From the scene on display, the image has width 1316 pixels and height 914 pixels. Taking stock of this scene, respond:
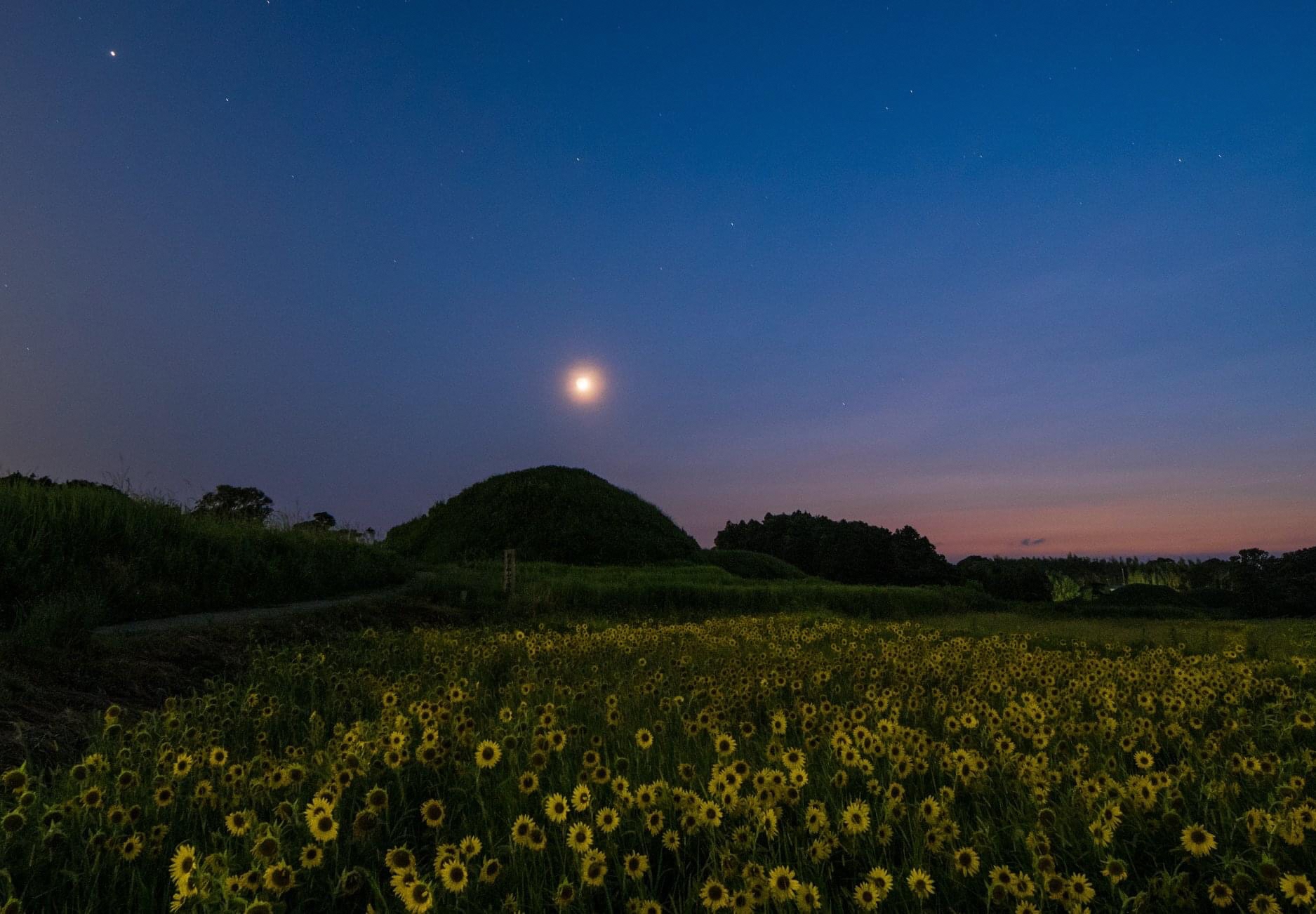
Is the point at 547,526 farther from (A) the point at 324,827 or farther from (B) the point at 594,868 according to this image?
(B) the point at 594,868

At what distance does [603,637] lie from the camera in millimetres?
9766

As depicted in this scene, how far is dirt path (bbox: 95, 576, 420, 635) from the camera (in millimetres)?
9219

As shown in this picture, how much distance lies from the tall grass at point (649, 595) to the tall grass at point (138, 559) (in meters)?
3.04

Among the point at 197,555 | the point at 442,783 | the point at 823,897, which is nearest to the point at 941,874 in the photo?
the point at 823,897

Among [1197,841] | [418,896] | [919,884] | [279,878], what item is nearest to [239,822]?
[279,878]

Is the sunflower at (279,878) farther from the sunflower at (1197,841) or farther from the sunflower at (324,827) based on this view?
the sunflower at (1197,841)

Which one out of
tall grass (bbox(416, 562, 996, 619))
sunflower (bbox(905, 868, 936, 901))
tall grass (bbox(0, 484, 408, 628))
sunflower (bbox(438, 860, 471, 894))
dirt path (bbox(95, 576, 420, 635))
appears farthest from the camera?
tall grass (bbox(416, 562, 996, 619))

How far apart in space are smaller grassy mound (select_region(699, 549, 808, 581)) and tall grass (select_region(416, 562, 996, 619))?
25.2 feet

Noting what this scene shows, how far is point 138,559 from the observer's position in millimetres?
11500

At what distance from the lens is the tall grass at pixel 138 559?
994 cm

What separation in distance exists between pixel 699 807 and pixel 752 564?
1258 inches

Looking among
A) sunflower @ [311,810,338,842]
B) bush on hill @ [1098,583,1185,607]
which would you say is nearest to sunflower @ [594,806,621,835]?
sunflower @ [311,810,338,842]

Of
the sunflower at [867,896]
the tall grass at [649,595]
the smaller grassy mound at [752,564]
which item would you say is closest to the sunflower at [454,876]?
the sunflower at [867,896]

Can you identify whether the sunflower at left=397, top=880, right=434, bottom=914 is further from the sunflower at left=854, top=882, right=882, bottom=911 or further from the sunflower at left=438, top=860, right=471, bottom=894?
the sunflower at left=854, top=882, right=882, bottom=911
